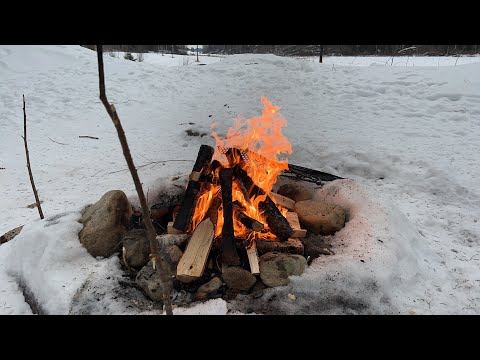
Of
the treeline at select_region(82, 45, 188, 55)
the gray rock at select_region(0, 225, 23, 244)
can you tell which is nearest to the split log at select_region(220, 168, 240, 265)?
the gray rock at select_region(0, 225, 23, 244)

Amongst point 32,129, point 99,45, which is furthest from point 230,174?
point 32,129

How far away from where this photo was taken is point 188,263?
301cm

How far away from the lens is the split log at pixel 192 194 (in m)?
3.41

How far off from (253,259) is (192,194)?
0.96m

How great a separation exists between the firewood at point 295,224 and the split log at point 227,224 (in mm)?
726

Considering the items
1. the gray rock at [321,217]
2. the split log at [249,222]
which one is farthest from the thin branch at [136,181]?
the gray rock at [321,217]

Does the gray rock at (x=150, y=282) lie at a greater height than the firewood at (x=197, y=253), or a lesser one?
lesser

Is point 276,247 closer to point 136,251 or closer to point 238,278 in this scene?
point 238,278

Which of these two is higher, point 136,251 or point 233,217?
point 233,217

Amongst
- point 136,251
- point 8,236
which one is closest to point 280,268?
point 136,251

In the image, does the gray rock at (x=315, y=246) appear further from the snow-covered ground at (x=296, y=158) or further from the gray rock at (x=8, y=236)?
the gray rock at (x=8, y=236)

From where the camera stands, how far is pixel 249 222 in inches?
131

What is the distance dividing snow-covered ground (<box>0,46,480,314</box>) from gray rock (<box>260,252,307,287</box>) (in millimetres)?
88

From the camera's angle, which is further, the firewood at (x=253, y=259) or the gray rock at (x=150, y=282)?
the firewood at (x=253, y=259)
